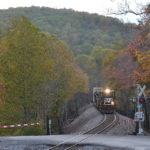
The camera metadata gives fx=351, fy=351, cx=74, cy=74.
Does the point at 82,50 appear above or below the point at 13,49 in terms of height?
above

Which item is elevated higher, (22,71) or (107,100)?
(22,71)

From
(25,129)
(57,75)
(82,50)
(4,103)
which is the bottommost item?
(25,129)

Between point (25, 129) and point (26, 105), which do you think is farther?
point (26, 105)

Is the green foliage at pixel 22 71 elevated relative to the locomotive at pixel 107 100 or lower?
elevated

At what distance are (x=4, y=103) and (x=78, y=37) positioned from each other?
149m

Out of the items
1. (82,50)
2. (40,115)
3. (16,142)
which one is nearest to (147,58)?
(16,142)

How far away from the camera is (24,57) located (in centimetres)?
3656

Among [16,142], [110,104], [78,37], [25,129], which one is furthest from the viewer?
[78,37]

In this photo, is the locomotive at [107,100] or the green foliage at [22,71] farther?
the locomotive at [107,100]

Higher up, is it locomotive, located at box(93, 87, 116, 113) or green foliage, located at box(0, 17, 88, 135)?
green foliage, located at box(0, 17, 88, 135)

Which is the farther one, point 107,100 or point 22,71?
point 107,100

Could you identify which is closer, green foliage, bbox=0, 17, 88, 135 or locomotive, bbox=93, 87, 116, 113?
green foliage, bbox=0, 17, 88, 135

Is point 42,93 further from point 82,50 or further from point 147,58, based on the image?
point 82,50

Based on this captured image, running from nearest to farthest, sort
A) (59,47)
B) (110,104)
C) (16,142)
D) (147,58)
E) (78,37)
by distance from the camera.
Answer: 1. (16,142)
2. (147,58)
3. (59,47)
4. (110,104)
5. (78,37)
